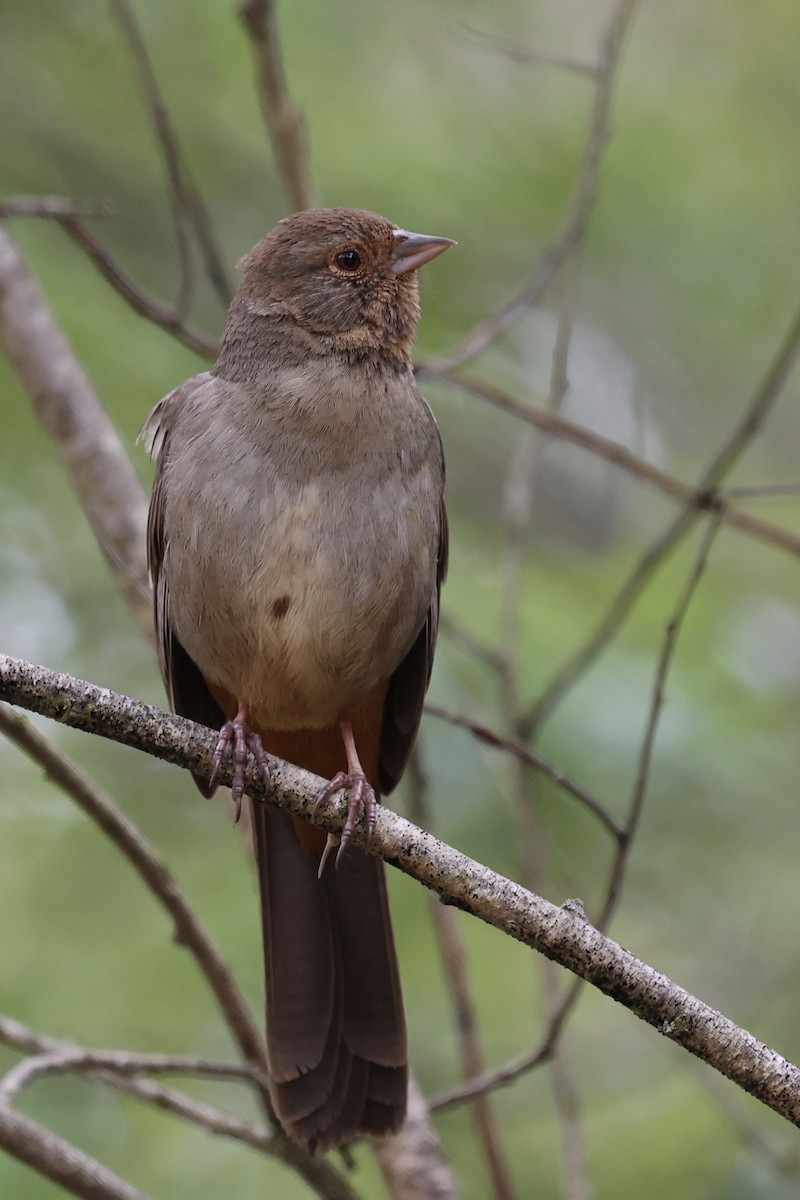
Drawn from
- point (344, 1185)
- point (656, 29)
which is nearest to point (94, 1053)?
point (344, 1185)

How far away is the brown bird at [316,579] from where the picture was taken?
151 inches

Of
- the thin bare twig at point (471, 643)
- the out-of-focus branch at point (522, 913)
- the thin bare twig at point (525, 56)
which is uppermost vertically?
the thin bare twig at point (525, 56)

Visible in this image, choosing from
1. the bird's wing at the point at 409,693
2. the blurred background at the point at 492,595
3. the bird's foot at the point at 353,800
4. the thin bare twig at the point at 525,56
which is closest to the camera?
the bird's foot at the point at 353,800

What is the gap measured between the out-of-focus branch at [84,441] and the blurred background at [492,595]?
68 centimetres

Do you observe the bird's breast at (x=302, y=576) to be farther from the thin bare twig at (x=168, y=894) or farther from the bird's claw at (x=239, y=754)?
the thin bare twig at (x=168, y=894)

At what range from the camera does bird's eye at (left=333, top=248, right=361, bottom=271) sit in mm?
4414

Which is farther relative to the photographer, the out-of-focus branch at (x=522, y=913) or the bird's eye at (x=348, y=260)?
the bird's eye at (x=348, y=260)

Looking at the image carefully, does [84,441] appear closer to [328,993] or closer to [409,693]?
[409,693]

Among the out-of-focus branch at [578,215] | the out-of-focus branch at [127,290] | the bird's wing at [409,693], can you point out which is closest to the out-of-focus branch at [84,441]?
the out-of-focus branch at [127,290]

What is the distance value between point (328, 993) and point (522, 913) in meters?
1.45

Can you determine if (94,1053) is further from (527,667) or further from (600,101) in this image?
(600,101)

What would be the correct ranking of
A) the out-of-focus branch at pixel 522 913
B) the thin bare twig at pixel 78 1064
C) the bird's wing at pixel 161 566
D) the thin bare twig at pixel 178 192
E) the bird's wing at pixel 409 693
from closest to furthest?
1. the out-of-focus branch at pixel 522 913
2. the thin bare twig at pixel 78 1064
3. the bird's wing at pixel 161 566
4. the bird's wing at pixel 409 693
5. the thin bare twig at pixel 178 192

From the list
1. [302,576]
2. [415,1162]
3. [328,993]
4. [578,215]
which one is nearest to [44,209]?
[302,576]

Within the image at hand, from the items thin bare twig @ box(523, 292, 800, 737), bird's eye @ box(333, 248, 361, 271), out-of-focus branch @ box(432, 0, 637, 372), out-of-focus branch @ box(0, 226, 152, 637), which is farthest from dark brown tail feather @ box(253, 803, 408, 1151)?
out-of-focus branch @ box(432, 0, 637, 372)
